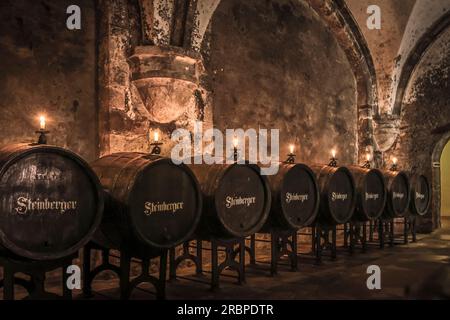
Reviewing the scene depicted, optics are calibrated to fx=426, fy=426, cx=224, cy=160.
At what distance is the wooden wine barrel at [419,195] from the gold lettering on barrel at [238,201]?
4.49m

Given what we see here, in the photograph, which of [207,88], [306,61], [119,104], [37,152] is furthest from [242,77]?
[37,152]

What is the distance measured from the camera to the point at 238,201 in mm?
4371

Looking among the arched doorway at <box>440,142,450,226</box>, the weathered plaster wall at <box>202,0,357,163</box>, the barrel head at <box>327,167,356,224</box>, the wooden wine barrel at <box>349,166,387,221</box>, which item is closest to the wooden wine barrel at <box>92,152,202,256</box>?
the barrel head at <box>327,167,356,224</box>

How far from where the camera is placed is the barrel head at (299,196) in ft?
16.4

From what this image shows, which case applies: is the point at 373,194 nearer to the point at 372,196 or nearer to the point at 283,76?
the point at 372,196

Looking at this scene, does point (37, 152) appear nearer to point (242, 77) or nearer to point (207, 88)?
point (207, 88)

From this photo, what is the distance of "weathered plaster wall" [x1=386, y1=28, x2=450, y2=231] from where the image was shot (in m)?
9.22

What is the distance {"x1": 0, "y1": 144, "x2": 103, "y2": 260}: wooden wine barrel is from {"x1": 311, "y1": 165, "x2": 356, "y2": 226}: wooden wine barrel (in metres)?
3.36

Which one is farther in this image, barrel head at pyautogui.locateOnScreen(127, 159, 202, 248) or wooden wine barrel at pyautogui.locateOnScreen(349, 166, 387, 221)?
wooden wine barrel at pyautogui.locateOnScreen(349, 166, 387, 221)

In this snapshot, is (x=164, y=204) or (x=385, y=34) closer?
(x=164, y=204)

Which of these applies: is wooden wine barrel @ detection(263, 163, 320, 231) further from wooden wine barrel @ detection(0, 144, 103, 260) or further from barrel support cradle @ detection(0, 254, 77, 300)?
barrel support cradle @ detection(0, 254, 77, 300)

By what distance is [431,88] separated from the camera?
9391mm

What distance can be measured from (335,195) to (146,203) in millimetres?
3144

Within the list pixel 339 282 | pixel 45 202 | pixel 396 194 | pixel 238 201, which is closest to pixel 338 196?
pixel 339 282
